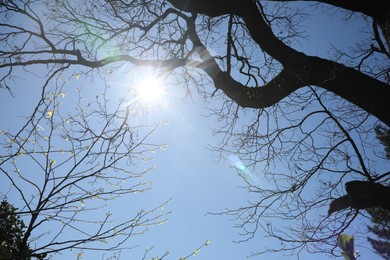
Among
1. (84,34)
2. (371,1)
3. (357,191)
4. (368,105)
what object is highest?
(84,34)

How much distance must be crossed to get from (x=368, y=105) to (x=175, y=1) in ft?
8.96

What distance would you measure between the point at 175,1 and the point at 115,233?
3.06 meters

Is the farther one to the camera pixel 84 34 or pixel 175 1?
pixel 84 34

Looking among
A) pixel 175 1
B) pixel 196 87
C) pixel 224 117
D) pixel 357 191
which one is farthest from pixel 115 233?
pixel 196 87

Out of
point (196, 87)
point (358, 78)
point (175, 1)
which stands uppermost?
point (196, 87)

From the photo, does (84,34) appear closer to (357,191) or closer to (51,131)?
(51,131)

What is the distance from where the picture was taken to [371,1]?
2.97m

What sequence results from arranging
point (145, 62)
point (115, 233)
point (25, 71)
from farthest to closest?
1. point (145, 62)
2. point (25, 71)
3. point (115, 233)

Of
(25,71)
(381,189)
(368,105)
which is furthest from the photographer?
(25,71)

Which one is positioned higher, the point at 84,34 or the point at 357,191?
the point at 84,34

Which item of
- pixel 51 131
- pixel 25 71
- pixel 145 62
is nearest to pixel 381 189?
pixel 51 131

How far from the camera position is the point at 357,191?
268 cm

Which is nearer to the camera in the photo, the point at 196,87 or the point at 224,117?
the point at 224,117

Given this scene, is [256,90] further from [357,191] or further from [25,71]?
[25,71]
